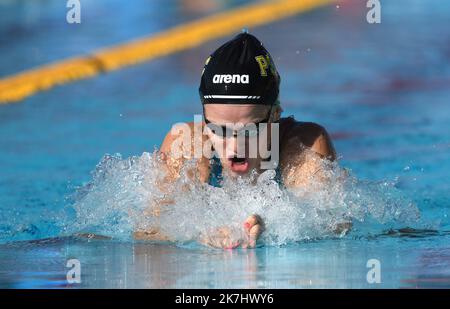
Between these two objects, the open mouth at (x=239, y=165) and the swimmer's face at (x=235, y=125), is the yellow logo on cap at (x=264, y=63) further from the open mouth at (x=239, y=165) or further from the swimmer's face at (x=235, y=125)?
the open mouth at (x=239, y=165)

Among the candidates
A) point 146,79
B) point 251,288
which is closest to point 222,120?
point 251,288

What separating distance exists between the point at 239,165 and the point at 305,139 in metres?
0.35

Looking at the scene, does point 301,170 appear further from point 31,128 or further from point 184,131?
point 31,128

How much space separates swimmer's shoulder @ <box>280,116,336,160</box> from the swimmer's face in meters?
0.21

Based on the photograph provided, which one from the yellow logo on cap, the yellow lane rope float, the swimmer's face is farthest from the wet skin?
the yellow lane rope float

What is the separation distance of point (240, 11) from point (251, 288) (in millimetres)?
7102

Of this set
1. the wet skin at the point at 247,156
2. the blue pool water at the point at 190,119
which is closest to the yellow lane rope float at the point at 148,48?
the blue pool water at the point at 190,119

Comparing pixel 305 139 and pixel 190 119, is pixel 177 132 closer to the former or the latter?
pixel 305 139

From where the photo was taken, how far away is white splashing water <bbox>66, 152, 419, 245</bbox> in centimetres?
400

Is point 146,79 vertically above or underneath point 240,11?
underneath

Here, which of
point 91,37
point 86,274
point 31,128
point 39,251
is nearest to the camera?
point 86,274

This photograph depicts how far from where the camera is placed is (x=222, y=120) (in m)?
4.09

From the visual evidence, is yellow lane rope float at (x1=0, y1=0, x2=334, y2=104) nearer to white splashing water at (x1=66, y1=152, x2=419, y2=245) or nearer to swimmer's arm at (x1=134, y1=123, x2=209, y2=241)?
white splashing water at (x1=66, y1=152, x2=419, y2=245)

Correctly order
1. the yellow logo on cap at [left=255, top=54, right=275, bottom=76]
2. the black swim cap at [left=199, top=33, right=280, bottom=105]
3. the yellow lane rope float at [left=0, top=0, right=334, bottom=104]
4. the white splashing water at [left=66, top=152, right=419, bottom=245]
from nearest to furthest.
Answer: the white splashing water at [left=66, top=152, right=419, bottom=245], the black swim cap at [left=199, top=33, right=280, bottom=105], the yellow logo on cap at [left=255, top=54, right=275, bottom=76], the yellow lane rope float at [left=0, top=0, right=334, bottom=104]
